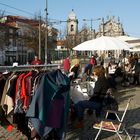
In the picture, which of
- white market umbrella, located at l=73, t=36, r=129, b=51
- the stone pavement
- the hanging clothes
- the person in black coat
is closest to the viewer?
the hanging clothes

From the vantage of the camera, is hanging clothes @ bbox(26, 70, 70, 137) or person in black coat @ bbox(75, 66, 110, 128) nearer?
hanging clothes @ bbox(26, 70, 70, 137)

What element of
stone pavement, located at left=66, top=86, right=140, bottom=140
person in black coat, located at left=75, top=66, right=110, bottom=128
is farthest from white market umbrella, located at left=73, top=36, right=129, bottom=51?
person in black coat, located at left=75, top=66, right=110, bottom=128

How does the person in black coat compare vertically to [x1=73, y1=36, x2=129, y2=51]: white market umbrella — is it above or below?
below

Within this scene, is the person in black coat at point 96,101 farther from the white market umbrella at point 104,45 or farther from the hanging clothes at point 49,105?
the white market umbrella at point 104,45

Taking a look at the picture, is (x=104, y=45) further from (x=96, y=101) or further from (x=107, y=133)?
(x=107, y=133)

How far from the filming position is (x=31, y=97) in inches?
239

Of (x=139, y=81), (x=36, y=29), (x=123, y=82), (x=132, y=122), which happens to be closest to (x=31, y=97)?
(x=132, y=122)

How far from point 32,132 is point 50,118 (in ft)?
1.53

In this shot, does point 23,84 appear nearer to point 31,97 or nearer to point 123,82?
point 31,97

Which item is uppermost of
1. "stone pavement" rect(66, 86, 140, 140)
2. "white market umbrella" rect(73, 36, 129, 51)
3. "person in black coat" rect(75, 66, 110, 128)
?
"white market umbrella" rect(73, 36, 129, 51)

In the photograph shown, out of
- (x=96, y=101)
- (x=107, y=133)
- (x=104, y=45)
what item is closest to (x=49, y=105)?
(x=96, y=101)

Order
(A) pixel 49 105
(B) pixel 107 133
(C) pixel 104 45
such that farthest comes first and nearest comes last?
1. (C) pixel 104 45
2. (B) pixel 107 133
3. (A) pixel 49 105

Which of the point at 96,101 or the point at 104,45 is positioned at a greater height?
the point at 104,45

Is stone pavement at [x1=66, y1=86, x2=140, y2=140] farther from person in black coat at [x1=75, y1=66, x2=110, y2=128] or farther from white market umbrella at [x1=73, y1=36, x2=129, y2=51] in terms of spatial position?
white market umbrella at [x1=73, y1=36, x2=129, y2=51]
